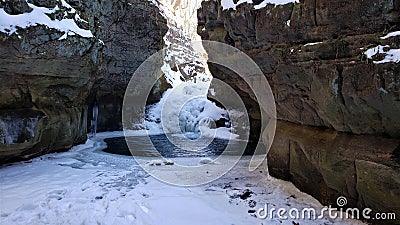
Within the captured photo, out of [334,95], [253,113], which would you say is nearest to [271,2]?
[334,95]

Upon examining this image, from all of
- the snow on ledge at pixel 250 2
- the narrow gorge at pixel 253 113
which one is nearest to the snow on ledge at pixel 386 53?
the narrow gorge at pixel 253 113

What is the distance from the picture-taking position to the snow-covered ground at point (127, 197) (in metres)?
4.31

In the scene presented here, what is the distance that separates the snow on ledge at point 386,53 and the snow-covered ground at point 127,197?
7.59 ft

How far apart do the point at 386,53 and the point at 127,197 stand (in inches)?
183

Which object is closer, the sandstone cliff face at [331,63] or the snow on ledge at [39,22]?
the sandstone cliff face at [331,63]

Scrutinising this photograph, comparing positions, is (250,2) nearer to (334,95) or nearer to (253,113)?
(334,95)

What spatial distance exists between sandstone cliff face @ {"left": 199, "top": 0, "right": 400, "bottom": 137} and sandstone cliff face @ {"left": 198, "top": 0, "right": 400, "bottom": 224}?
14mm

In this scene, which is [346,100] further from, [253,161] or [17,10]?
[17,10]

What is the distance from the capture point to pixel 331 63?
4.36m

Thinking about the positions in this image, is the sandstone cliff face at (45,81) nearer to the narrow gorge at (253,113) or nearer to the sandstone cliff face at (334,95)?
the narrow gorge at (253,113)

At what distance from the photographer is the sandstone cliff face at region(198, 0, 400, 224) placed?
3.70m

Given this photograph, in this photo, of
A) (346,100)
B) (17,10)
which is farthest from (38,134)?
(346,100)

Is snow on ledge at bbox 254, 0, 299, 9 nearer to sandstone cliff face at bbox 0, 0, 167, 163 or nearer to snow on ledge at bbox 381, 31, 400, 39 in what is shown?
snow on ledge at bbox 381, 31, 400, 39

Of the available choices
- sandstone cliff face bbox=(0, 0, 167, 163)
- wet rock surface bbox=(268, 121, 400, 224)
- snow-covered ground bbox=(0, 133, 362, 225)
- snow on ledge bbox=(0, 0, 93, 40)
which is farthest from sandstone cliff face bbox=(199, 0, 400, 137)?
sandstone cliff face bbox=(0, 0, 167, 163)
